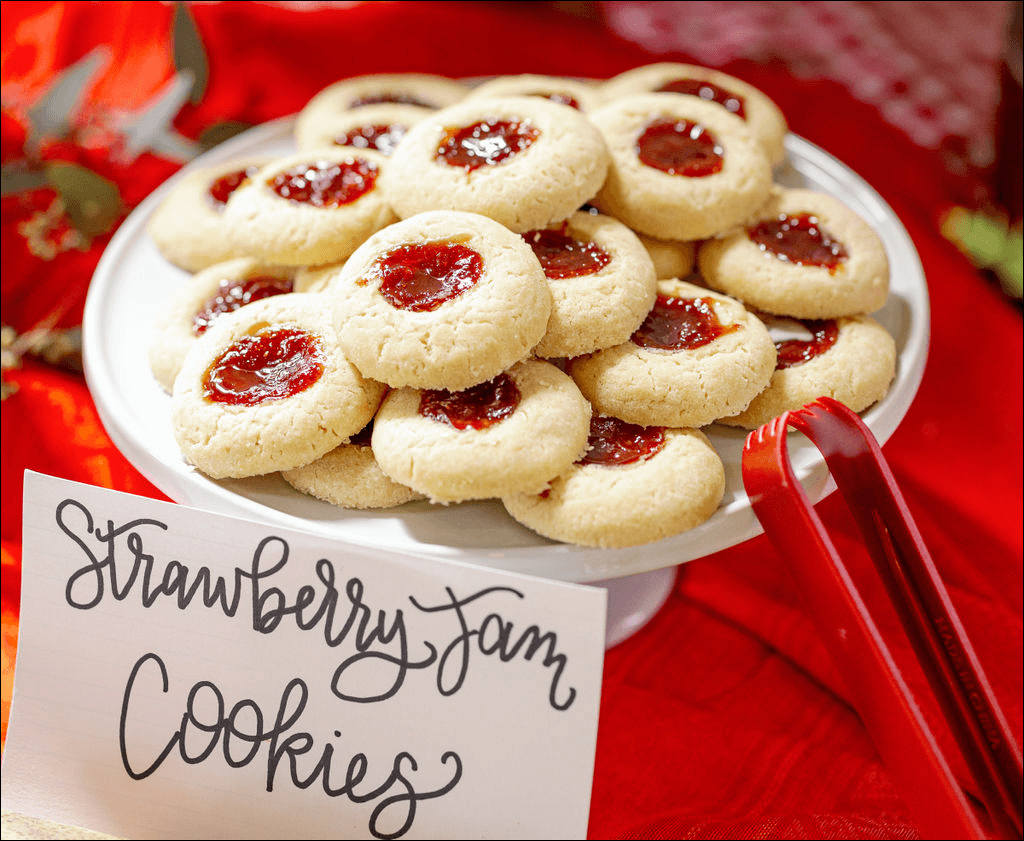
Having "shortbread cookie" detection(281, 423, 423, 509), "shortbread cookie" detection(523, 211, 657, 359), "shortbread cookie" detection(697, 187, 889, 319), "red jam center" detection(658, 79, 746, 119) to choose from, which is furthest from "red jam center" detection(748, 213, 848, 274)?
"shortbread cookie" detection(281, 423, 423, 509)

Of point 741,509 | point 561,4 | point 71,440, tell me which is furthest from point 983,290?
point 71,440

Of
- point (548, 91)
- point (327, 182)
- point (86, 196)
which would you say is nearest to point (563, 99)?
point (548, 91)

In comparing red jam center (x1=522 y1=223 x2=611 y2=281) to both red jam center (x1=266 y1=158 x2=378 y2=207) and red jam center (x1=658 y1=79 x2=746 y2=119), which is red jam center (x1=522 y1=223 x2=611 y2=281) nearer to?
red jam center (x1=266 y1=158 x2=378 y2=207)

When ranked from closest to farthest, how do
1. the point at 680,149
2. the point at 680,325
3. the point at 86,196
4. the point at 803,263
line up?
the point at 680,325
the point at 803,263
the point at 680,149
the point at 86,196

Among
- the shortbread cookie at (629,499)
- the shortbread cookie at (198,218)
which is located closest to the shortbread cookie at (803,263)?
the shortbread cookie at (629,499)

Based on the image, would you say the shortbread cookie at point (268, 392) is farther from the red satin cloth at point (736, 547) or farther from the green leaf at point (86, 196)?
the green leaf at point (86, 196)

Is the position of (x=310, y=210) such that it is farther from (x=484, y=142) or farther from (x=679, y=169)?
(x=679, y=169)

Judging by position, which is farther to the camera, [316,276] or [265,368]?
[316,276]
